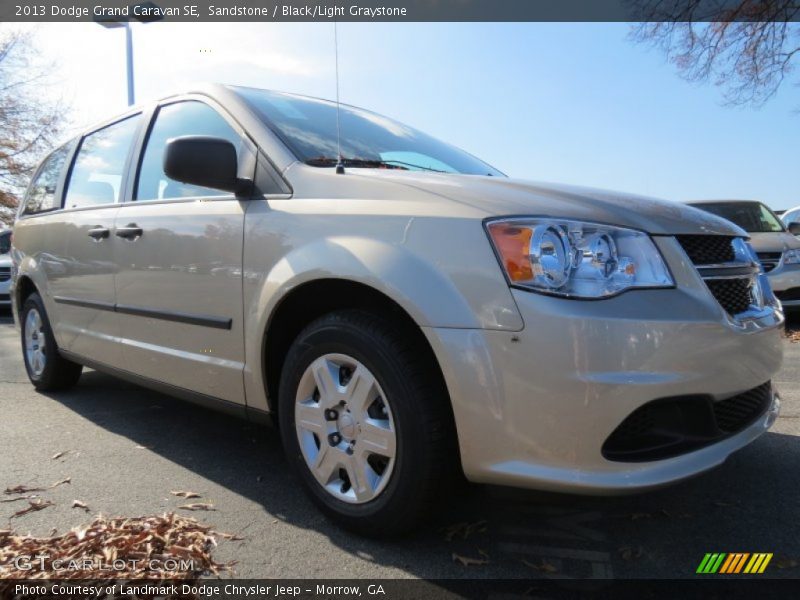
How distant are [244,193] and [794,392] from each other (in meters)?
3.75

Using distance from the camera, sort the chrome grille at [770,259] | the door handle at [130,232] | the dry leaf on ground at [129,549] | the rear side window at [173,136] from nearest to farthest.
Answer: the dry leaf on ground at [129,549] → the rear side window at [173,136] → the door handle at [130,232] → the chrome grille at [770,259]

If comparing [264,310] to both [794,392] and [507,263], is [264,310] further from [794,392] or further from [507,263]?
[794,392]

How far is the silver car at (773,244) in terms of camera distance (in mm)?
6711

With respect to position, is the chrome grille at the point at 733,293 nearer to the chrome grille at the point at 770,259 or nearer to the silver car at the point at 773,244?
the silver car at the point at 773,244

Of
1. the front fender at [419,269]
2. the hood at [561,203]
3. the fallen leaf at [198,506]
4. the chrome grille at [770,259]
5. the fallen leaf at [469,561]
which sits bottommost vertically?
the fallen leaf at [198,506]

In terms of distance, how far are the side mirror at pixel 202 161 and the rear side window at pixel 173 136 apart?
0.24m

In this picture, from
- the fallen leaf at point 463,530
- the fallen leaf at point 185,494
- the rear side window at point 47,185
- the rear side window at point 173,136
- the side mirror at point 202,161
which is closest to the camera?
the fallen leaf at point 463,530

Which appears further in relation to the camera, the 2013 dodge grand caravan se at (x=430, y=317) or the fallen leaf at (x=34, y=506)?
the fallen leaf at (x=34, y=506)

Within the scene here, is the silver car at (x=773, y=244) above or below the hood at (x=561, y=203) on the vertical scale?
below

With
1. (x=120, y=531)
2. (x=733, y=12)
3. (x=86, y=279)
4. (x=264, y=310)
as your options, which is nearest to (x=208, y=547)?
(x=120, y=531)

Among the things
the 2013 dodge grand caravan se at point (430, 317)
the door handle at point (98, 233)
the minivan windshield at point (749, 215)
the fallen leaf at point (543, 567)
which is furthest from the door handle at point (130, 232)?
the minivan windshield at point (749, 215)

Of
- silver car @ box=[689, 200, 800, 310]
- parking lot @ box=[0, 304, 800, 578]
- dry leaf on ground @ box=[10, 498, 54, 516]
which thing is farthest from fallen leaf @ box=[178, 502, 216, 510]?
silver car @ box=[689, 200, 800, 310]

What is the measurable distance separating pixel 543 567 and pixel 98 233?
2.80 metres
